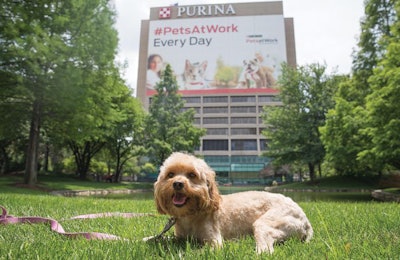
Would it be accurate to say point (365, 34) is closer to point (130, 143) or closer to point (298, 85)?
point (298, 85)

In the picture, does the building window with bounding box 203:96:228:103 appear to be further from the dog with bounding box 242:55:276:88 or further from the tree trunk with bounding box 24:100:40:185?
the tree trunk with bounding box 24:100:40:185

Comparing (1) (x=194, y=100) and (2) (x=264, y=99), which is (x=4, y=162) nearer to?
(1) (x=194, y=100)

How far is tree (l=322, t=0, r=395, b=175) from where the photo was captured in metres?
→ 22.2

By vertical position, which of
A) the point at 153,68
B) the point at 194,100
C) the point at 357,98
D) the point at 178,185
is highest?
Result: the point at 153,68

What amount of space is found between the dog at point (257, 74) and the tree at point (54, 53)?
71.8 metres

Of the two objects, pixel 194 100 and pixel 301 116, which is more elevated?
pixel 194 100

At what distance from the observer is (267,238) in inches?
107

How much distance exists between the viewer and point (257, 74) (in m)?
87.8

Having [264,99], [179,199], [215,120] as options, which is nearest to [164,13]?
[215,120]

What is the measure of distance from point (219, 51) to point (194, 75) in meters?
10.9

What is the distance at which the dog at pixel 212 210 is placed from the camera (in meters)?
2.66

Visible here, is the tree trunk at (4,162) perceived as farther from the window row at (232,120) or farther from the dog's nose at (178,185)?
the window row at (232,120)

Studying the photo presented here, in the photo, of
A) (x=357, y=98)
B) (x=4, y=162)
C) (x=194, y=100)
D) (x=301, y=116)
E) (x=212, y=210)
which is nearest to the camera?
(x=212, y=210)

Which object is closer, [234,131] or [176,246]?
[176,246]
